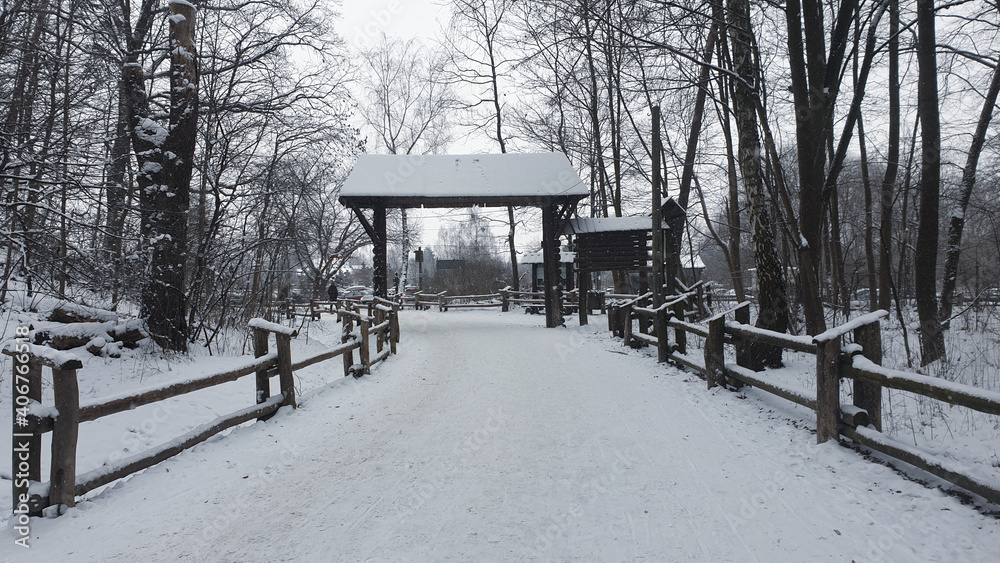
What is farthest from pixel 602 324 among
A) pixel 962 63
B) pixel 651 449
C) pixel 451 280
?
pixel 451 280

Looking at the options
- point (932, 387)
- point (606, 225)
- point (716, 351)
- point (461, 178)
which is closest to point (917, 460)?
point (932, 387)

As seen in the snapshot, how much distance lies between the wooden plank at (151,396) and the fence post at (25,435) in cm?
28

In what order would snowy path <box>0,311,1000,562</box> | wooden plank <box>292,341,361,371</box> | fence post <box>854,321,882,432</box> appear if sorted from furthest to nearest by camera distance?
1. wooden plank <box>292,341,361,371</box>
2. fence post <box>854,321,882,432</box>
3. snowy path <box>0,311,1000,562</box>

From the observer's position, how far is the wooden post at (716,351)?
6492 mm

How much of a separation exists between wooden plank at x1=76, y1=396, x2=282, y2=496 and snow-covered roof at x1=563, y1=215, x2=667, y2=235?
40.2 ft

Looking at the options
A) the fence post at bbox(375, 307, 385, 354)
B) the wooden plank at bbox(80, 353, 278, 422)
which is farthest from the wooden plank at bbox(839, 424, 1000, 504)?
the fence post at bbox(375, 307, 385, 354)

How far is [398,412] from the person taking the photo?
585cm

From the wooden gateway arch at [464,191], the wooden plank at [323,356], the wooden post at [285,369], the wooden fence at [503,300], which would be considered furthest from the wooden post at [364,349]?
the wooden fence at [503,300]

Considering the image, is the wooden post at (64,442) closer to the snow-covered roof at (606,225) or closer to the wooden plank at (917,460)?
the wooden plank at (917,460)

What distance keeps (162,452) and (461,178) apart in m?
13.0

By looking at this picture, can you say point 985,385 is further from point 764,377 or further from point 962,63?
point 962,63

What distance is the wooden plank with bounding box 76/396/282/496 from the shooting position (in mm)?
3463

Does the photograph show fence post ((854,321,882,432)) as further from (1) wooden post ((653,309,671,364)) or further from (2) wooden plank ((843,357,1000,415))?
(1) wooden post ((653,309,671,364))

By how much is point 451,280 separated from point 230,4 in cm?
3609
